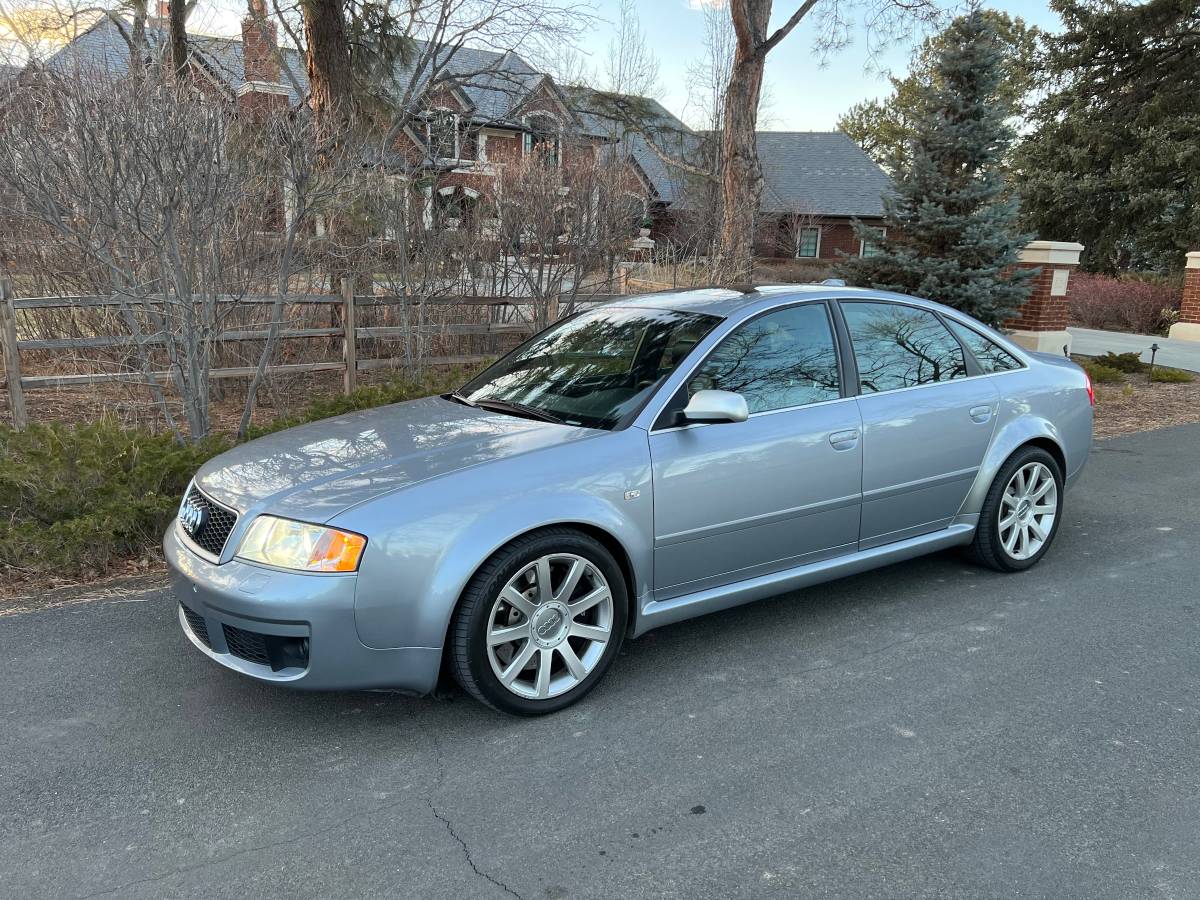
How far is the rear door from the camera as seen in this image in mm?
4203

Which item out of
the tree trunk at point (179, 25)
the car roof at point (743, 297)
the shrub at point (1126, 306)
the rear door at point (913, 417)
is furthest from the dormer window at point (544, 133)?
the shrub at point (1126, 306)

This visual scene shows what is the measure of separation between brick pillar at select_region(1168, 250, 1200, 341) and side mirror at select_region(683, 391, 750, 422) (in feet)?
54.9

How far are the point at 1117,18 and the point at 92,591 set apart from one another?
2984 cm

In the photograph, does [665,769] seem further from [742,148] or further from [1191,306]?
[1191,306]

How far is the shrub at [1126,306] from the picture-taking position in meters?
18.8

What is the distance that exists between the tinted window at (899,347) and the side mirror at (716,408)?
970 mm

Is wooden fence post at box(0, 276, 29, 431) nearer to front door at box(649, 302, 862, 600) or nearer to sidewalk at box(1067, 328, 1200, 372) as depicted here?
front door at box(649, 302, 862, 600)

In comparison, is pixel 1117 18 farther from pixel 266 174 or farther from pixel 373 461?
pixel 373 461

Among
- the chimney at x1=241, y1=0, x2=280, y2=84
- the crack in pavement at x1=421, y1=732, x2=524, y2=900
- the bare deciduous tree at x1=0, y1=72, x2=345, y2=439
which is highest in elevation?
the chimney at x1=241, y1=0, x2=280, y2=84

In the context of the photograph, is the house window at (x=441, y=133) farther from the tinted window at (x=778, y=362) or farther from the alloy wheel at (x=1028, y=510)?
the alloy wheel at (x=1028, y=510)

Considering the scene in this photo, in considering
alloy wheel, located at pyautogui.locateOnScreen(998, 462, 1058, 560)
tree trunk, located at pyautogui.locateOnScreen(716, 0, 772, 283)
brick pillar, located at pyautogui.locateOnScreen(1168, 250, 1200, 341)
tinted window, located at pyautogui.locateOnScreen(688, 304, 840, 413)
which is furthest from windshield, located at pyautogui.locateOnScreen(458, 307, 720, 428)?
brick pillar, located at pyautogui.locateOnScreen(1168, 250, 1200, 341)

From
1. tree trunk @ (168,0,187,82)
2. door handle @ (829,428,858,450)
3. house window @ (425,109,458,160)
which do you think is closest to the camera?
door handle @ (829,428,858,450)

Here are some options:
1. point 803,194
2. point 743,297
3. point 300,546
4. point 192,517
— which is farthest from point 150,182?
point 803,194

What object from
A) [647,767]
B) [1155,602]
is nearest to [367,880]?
[647,767]
